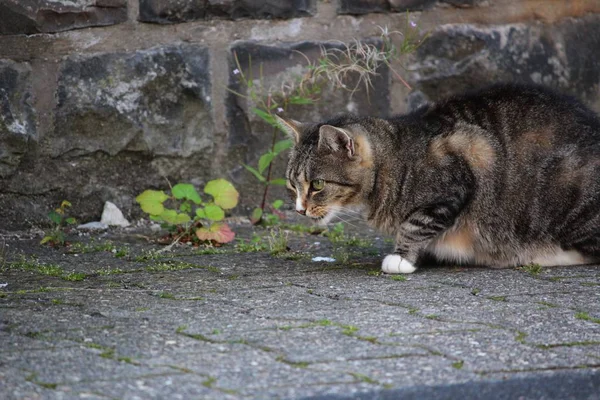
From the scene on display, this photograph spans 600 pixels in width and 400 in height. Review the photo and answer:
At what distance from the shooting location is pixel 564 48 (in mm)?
5117

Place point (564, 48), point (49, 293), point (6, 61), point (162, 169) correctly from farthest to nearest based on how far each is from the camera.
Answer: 1. point (564, 48)
2. point (162, 169)
3. point (6, 61)
4. point (49, 293)

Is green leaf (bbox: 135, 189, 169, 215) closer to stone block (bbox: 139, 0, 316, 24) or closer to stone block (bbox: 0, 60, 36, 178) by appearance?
stone block (bbox: 0, 60, 36, 178)

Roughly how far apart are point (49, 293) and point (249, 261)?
1.03m

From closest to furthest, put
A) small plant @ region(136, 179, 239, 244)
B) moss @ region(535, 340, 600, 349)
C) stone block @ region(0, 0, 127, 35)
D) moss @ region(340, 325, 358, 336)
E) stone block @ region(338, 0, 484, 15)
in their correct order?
1. moss @ region(535, 340, 600, 349)
2. moss @ region(340, 325, 358, 336)
3. stone block @ region(0, 0, 127, 35)
4. small plant @ region(136, 179, 239, 244)
5. stone block @ region(338, 0, 484, 15)

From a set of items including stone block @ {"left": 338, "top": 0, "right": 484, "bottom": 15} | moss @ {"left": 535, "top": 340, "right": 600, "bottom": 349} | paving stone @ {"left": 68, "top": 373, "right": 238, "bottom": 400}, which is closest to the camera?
paving stone @ {"left": 68, "top": 373, "right": 238, "bottom": 400}

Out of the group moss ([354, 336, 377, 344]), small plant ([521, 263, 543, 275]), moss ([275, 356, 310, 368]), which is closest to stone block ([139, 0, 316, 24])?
small plant ([521, 263, 543, 275])

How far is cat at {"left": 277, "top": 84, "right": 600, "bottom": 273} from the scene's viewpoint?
3.80 meters

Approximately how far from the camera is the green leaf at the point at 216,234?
433 centimetres

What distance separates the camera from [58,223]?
437 cm

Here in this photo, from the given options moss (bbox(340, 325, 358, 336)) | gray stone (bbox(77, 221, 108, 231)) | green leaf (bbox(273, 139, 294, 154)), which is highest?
green leaf (bbox(273, 139, 294, 154))

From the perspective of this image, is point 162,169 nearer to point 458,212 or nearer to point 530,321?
point 458,212

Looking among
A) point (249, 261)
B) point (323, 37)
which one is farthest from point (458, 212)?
point (323, 37)

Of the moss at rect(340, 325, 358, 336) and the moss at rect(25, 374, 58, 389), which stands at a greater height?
the moss at rect(25, 374, 58, 389)

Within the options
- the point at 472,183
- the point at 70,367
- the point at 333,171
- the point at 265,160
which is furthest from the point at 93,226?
the point at 70,367
